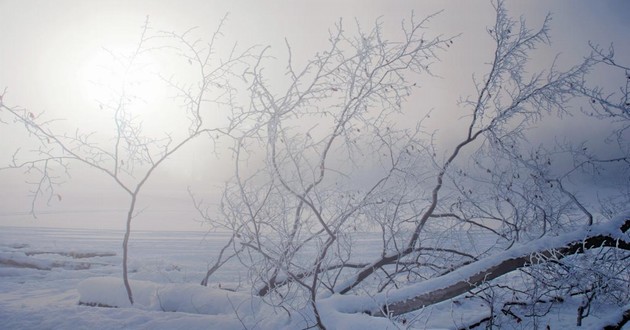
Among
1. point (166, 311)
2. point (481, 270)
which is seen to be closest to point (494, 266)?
point (481, 270)

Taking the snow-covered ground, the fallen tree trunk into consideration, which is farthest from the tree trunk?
the snow-covered ground

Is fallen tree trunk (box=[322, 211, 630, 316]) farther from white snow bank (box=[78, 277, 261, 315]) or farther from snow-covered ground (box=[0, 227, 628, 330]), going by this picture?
white snow bank (box=[78, 277, 261, 315])

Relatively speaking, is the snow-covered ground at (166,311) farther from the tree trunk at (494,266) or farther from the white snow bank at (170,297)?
the tree trunk at (494,266)

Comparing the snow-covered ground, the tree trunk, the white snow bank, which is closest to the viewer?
the tree trunk

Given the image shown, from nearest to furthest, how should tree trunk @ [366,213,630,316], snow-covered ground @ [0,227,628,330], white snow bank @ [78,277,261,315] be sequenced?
1. tree trunk @ [366,213,630,316]
2. snow-covered ground @ [0,227,628,330]
3. white snow bank @ [78,277,261,315]

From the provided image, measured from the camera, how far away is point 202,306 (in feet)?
19.6

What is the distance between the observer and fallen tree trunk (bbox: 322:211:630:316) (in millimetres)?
5141

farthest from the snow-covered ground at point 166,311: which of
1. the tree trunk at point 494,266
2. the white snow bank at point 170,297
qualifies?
the tree trunk at point 494,266

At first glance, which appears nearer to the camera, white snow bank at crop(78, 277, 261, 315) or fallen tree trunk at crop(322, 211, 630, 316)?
fallen tree trunk at crop(322, 211, 630, 316)

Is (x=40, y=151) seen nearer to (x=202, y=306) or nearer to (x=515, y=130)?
(x=202, y=306)

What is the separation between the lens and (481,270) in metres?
5.18

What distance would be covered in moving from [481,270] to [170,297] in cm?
414

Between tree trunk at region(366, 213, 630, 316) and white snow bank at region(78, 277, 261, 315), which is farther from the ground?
tree trunk at region(366, 213, 630, 316)

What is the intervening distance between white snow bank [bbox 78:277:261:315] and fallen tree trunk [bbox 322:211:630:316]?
51.3 inches
